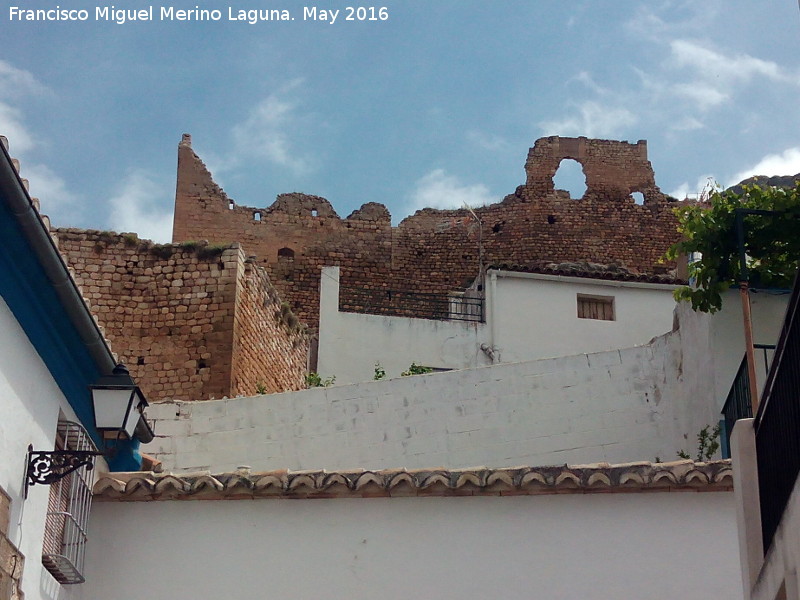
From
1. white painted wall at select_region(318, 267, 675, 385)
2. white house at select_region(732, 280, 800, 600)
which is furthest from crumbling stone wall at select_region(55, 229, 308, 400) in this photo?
white house at select_region(732, 280, 800, 600)

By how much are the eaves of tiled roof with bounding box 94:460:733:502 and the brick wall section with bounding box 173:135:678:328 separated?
62.4 ft

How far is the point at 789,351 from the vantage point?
6.74 metres

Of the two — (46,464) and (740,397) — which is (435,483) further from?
(740,397)

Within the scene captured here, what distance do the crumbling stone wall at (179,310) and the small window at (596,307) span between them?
185 inches

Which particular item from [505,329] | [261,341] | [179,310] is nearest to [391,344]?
[505,329]

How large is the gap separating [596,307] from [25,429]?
1356 centimetres

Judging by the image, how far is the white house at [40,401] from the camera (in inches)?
327

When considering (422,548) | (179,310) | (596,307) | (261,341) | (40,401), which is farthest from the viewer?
(596,307)

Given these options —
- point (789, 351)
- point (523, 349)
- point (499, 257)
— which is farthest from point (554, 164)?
point (789, 351)

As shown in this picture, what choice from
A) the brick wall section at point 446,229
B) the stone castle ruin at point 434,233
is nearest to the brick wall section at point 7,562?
the stone castle ruin at point 434,233

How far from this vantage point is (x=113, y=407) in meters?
8.69

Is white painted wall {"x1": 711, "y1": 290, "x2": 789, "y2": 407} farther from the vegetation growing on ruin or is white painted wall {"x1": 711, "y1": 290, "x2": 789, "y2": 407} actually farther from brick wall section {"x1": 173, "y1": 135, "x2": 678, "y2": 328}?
brick wall section {"x1": 173, "y1": 135, "x2": 678, "y2": 328}

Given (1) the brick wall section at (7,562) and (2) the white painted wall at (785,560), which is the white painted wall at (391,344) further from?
(2) the white painted wall at (785,560)

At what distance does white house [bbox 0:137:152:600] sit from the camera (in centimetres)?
830
